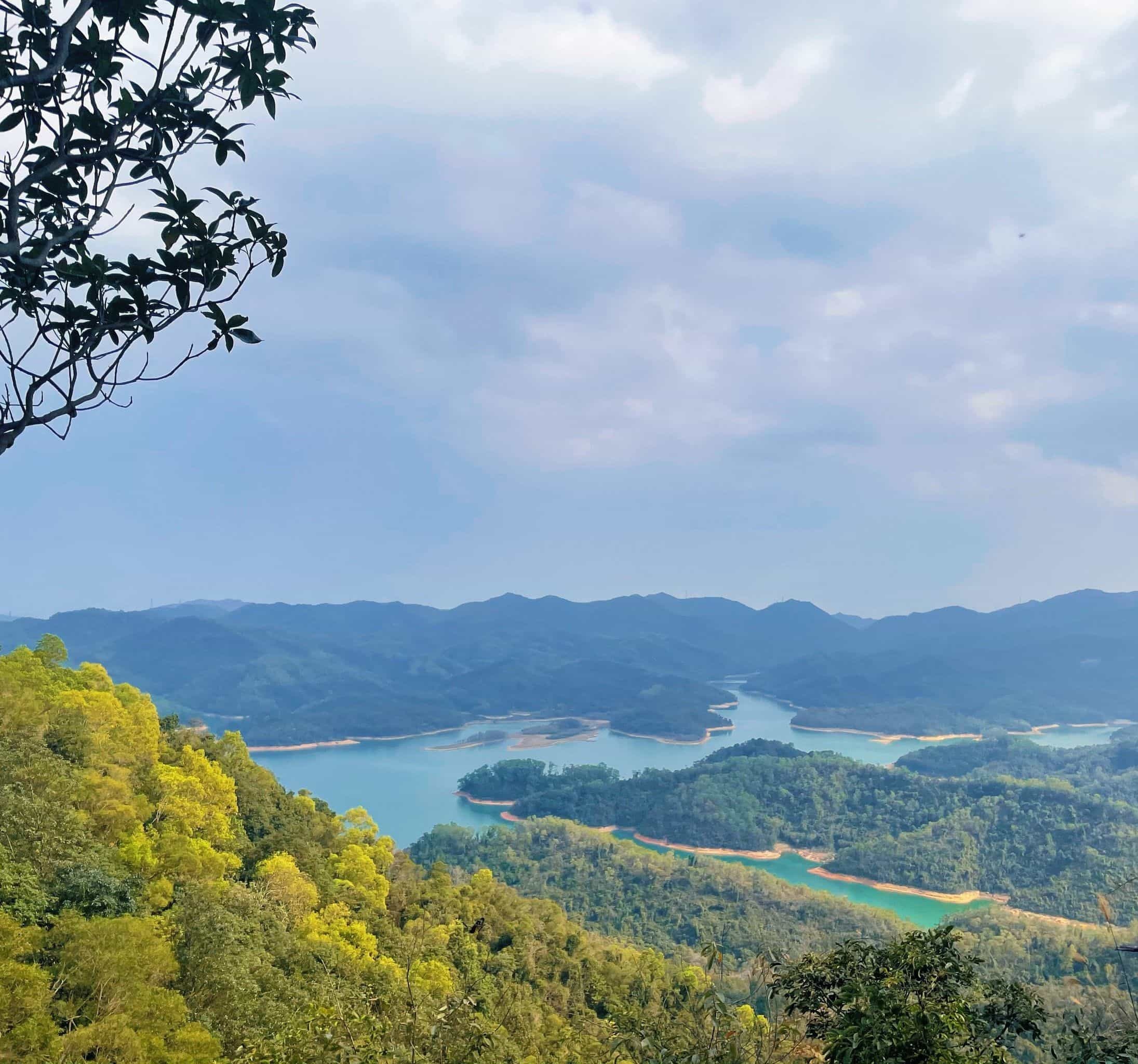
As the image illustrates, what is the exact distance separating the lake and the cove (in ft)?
0.27

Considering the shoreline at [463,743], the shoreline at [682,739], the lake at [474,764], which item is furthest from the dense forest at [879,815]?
the shoreline at [682,739]

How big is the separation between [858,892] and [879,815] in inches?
353

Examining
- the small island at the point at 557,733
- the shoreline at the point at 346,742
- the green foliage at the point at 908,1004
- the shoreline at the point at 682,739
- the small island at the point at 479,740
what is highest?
the green foliage at the point at 908,1004

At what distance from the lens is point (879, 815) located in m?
47.8

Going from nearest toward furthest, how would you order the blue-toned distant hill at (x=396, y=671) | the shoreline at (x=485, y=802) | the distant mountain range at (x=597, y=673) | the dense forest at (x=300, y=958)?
1. the dense forest at (x=300, y=958)
2. the shoreline at (x=485, y=802)
3. the blue-toned distant hill at (x=396, y=671)
4. the distant mountain range at (x=597, y=673)

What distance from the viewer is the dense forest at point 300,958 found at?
130 inches

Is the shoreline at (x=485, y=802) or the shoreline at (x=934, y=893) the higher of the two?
the shoreline at (x=485, y=802)

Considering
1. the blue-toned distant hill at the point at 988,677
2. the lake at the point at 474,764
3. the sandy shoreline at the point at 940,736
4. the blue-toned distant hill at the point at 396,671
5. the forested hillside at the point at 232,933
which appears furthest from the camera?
the blue-toned distant hill at the point at 988,677

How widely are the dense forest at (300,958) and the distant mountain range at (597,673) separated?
69967mm

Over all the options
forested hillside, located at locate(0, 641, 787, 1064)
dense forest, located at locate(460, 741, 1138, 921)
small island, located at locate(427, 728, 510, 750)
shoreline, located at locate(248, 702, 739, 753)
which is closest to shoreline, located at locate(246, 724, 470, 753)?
shoreline, located at locate(248, 702, 739, 753)

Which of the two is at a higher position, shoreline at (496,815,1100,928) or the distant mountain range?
the distant mountain range

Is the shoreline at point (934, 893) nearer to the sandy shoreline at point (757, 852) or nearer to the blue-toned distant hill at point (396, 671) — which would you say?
the sandy shoreline at point (757, 852)

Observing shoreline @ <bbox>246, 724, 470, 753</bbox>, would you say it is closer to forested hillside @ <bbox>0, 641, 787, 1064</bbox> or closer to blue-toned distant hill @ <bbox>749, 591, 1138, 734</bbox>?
blue-toned distant hill @ <bbox>749, 591, 1138, 734</bbox>

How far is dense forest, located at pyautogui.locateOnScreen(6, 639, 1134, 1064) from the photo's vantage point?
10.8ft
